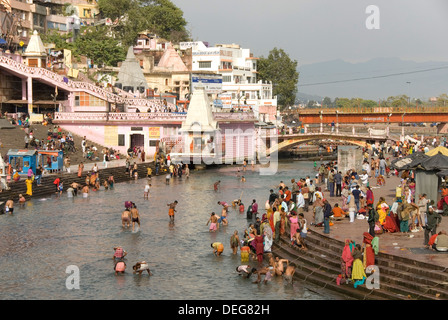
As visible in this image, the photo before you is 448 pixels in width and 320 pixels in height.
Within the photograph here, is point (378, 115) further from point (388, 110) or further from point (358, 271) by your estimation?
point (358, 271)

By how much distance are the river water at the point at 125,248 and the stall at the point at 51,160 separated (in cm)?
353

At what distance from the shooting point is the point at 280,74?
11912 centimetres

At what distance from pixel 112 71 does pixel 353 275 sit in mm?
67932

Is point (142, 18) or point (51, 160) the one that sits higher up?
point (142, 18)

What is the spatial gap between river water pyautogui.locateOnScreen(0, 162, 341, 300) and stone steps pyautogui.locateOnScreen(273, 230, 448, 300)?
708mm

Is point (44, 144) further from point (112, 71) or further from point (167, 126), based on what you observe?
point (112, 71)

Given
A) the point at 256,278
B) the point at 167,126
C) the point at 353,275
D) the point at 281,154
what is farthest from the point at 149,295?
the point at 281,154

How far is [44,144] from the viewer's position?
171ft

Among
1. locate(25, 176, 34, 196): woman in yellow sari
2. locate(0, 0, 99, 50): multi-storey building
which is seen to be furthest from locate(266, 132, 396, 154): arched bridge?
locate(25, 176, 34, 196): woman in yellow sari

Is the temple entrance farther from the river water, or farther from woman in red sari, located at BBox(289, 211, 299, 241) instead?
woman in red sari, located at BBox(289, 211, 299, 241)

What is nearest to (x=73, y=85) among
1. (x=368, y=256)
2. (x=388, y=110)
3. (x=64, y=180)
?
(x=64, y=180)

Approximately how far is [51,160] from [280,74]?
77731mm

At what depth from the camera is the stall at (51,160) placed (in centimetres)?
4541

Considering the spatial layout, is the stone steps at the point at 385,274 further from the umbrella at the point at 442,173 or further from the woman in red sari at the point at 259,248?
the umbrella at the point at 442,173
